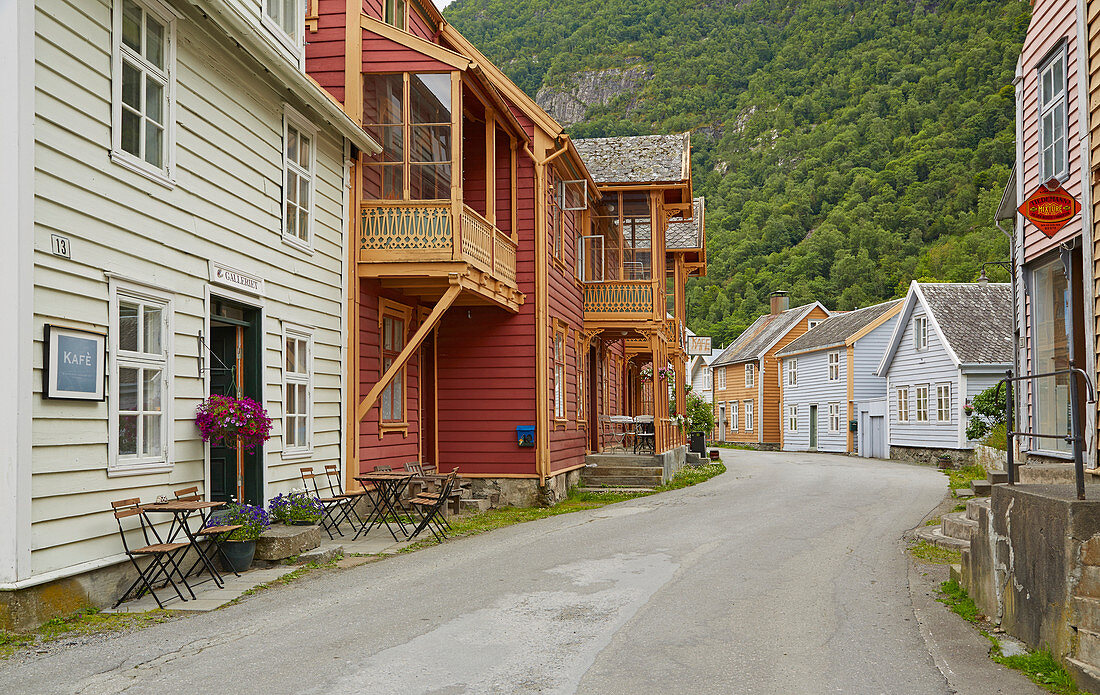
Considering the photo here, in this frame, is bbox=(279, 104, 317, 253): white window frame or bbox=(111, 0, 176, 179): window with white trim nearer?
bbox=(111, 0, 176, 179): window with white trim

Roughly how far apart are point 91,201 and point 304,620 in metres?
3.78

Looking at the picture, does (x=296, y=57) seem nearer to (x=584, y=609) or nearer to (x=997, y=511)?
(x=584, y=609)

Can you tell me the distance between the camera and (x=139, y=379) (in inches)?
337

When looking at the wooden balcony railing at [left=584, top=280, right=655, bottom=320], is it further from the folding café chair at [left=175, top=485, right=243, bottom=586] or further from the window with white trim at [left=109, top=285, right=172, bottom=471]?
the window with white trim at [left=109, top=285, right=172, bottom=471]

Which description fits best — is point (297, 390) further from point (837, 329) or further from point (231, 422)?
point (837, 329)

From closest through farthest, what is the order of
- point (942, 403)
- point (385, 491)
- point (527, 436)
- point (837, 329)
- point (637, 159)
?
point (385, 491) < point (527, 436) < point (637, 159) < point (942, 403) < point (837, 329)

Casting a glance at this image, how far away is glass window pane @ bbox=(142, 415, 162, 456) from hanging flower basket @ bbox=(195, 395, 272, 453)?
0.52m

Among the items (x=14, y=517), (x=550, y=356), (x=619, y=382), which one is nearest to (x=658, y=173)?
(x=550, y=356)

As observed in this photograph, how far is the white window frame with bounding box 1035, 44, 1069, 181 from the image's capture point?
431 inches

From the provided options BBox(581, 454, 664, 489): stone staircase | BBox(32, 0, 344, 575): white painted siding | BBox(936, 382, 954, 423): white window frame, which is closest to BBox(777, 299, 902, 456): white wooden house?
BBox(936, 382, 954, 423): white window frame

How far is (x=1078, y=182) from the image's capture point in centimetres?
1064

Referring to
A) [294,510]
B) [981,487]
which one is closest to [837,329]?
[981,487]

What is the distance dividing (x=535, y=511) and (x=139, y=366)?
28.5 feet

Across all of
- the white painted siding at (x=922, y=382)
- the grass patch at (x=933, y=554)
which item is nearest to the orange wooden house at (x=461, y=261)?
the grass patch at (x=933, y=554)
